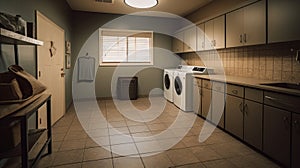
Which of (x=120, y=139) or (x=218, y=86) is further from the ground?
(x=218, y=86)

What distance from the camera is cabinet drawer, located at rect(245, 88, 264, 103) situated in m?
2.30

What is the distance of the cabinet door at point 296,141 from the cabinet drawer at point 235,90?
2.66ft

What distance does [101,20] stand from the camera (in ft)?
18.5

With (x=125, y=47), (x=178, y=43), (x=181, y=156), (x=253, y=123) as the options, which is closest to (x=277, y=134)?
(x=253, y=123)

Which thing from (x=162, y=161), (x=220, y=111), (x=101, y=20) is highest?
(x=101, y=20)

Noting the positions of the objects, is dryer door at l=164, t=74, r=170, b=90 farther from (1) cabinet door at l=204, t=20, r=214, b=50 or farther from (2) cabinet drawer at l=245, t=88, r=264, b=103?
(2) cabinet drawer at l=245, t=88, r=264, b=103

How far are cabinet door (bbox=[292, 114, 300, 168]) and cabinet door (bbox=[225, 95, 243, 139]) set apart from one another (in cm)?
79

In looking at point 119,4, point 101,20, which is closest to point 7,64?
point 119,4

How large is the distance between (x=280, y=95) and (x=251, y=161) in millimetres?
822

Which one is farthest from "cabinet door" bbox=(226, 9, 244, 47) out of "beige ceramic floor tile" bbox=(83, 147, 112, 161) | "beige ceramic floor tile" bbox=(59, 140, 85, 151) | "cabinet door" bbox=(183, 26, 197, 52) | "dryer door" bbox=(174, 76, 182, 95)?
"beige ceramic floor tile" bbox=(59, 140, 85, 151)

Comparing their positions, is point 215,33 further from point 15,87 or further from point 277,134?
point 15,87

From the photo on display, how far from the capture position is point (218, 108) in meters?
3.24

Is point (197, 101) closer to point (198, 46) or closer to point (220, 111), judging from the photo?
point (220, 111)

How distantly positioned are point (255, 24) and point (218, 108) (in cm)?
140
